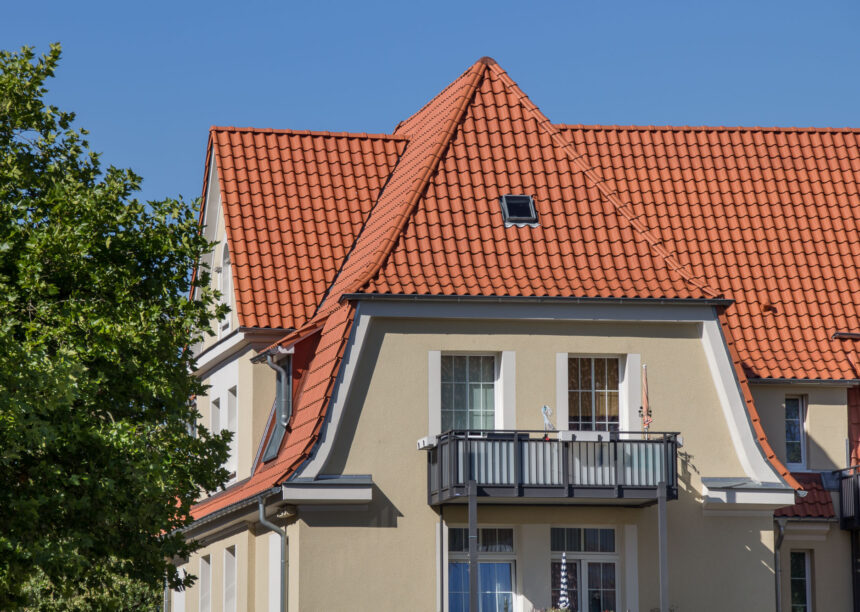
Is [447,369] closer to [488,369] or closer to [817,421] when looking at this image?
[488,369]

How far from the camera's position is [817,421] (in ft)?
100

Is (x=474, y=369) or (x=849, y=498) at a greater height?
(x=474, y=369)

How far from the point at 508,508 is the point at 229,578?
6.95 meters

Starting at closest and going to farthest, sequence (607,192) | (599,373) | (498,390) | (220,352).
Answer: (498,390) < (599,373) < (607,192) < (220,352)

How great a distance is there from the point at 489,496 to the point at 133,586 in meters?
13.7

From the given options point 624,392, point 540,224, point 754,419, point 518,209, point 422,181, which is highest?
point 422,181

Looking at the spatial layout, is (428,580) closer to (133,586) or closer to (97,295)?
(97,295)

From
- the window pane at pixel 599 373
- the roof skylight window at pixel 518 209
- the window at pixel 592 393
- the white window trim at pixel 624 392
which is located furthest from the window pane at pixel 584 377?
the roof skylight window at pixel 518 209

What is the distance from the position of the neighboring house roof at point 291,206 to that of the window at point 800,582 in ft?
32.5

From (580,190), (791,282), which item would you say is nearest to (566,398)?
(580,190)

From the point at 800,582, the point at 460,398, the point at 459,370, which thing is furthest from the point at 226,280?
the point at 800,582

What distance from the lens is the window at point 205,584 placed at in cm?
3253

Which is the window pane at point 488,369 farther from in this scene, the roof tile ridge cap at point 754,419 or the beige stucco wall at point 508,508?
the roof tile ridge cap at point 754,419

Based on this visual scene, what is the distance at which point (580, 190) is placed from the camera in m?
29.2
